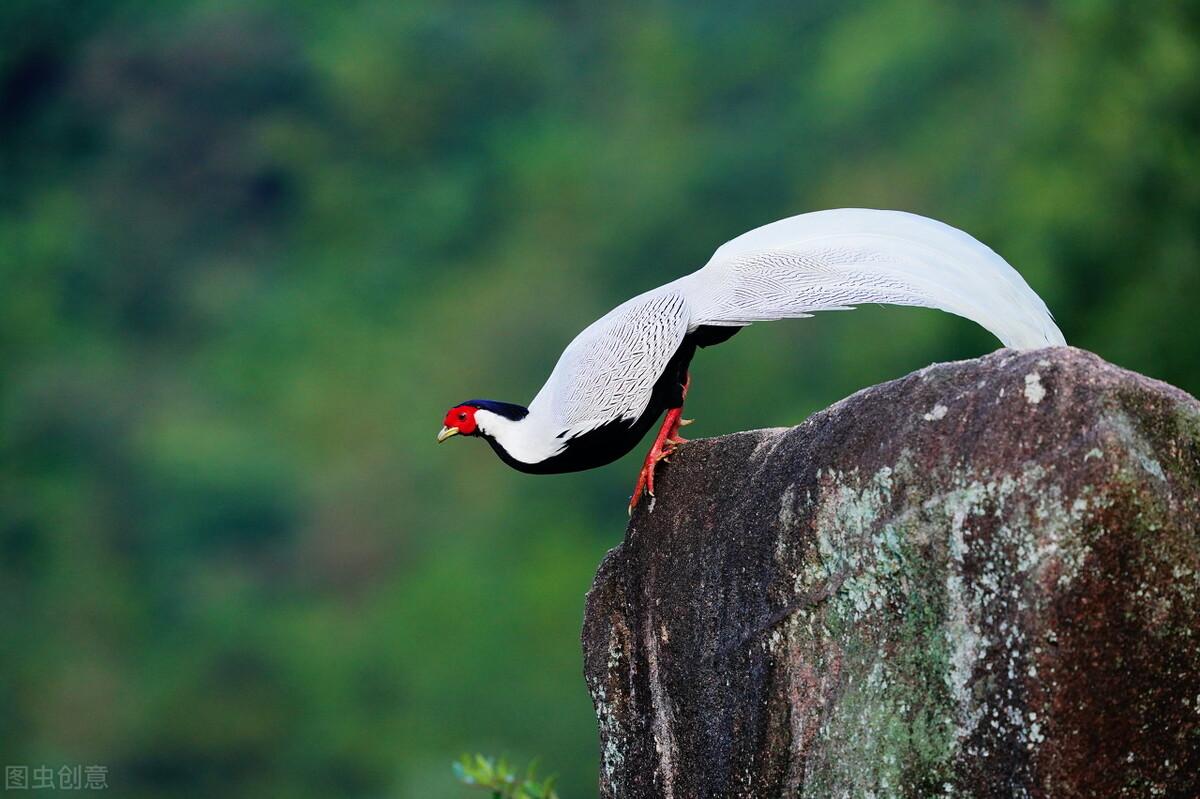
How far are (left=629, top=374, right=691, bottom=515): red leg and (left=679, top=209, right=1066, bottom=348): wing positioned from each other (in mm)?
341

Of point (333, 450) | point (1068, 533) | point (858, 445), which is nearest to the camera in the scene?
point (1068, 533)

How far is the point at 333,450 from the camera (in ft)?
74.1

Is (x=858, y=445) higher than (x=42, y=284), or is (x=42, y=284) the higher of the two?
(x=42, y=284)

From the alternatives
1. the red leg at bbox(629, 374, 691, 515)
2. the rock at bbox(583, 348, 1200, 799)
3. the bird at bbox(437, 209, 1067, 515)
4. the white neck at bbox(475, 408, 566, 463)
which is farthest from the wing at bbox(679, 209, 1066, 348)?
the white neck at bbox(475, 408, 566, 463)

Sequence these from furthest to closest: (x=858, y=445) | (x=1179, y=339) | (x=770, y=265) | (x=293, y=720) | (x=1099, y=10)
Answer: (x=293, y=720) → (x=1099, y=10) → (x=1179, y=339) → (x=770, y=265) → (x=858, y=445)

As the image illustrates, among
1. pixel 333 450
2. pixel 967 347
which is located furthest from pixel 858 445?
pixel 333 450

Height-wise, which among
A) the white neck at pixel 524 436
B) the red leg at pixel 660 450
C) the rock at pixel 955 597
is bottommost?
the rock at pixel 955 597

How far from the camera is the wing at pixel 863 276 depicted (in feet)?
10.9

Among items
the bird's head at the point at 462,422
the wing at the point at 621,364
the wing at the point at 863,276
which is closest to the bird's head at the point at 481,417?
the bird's head at the point at 462,422

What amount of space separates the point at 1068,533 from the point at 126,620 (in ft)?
68.2

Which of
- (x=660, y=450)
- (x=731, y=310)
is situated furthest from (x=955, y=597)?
(x=660, y=450)

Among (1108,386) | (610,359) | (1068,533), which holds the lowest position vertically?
(1068,533)

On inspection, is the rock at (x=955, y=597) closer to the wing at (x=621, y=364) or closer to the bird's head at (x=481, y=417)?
the wing at (x=621, y=364)

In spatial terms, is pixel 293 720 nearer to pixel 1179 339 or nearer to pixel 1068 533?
pixel 1179 339
